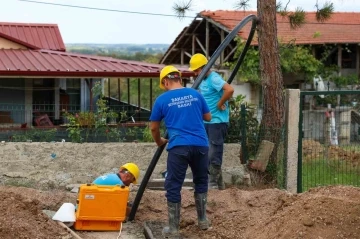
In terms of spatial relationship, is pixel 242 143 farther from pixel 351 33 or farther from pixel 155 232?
pixel 351 33

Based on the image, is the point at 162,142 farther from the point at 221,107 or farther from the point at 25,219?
the point at 221,107

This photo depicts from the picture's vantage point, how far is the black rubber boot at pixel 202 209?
26.5ft

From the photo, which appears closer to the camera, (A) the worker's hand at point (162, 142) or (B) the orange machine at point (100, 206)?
(A) the worker's hand at point (162, 142)

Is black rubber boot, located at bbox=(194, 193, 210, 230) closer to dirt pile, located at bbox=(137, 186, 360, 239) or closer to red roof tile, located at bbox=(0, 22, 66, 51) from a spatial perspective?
dirt pile, located at bbox=(137, 186, 360, 239)

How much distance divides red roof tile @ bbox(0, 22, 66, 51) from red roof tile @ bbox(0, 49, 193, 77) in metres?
2.05

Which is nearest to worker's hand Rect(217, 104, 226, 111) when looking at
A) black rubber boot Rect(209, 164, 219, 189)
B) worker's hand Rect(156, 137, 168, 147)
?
black rubber boot Rect(209, 164, 219, 189)

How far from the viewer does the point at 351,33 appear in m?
29.7

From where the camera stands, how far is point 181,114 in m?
7.67

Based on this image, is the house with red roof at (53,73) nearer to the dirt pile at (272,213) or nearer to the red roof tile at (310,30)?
the red roof tile at (310,30)

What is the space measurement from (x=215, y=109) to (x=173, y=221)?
262 cm

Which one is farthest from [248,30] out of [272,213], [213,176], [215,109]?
[272,213]

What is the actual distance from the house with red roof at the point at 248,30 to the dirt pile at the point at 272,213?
17247mm

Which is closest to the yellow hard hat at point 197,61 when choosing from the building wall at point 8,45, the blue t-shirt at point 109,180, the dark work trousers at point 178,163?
the blue t-shirt at point 109,180

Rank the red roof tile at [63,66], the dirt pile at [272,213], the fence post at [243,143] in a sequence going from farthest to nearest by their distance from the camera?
the red roof tile at [63,66] → the fence post at [243,143] → the dirt pile at [272,213]
